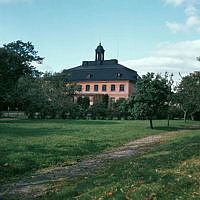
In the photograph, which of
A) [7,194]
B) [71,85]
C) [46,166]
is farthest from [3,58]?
[7,194]

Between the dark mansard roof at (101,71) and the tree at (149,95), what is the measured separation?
38127 mm

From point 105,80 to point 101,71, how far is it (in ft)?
12.3

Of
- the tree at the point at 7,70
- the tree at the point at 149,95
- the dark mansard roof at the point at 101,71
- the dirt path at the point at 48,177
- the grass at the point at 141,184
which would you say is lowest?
the dirt path at the point at 48,177

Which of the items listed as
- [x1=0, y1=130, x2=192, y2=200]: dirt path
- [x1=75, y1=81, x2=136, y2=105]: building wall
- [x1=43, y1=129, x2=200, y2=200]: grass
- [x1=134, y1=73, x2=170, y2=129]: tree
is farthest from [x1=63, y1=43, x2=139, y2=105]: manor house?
[x1=43, y1=129, x2=200, y2=200]: grass

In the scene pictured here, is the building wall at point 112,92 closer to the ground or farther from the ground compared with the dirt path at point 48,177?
farther from the ground

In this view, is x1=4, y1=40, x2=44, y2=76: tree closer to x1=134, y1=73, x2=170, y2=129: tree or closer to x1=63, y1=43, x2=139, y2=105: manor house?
x1=63, y1=43, x2=139, y2=105: manor house

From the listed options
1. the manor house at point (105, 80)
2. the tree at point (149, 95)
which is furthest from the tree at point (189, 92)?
the manor house at point (105, 80)

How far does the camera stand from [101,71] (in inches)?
2505

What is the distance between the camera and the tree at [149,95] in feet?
64.8

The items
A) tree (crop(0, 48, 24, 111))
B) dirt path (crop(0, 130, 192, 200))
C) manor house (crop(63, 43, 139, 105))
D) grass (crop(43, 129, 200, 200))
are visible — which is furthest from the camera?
manor house (crop(63, 43, 139, 105))

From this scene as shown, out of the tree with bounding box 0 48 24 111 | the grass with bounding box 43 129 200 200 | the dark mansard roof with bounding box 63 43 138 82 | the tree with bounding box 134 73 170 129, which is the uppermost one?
the dark mansard roof with bounding box 63 43 138 82

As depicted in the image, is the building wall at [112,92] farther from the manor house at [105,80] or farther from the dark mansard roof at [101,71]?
the dark mansard roof at [101,71]

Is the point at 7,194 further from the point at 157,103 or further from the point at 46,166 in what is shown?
the point at 157,103

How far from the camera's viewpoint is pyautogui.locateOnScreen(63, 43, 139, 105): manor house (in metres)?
59.1
